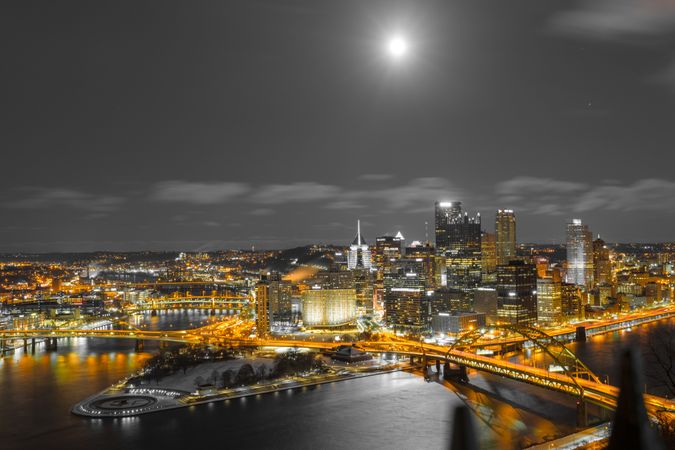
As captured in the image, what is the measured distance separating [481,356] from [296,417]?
28.3 feet

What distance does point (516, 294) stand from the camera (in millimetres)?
36250

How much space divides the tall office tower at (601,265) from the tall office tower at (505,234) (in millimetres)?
8315

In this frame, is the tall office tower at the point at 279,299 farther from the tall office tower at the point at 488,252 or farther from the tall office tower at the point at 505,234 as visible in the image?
the tall office tower at the point at 505,234

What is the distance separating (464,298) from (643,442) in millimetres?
39971

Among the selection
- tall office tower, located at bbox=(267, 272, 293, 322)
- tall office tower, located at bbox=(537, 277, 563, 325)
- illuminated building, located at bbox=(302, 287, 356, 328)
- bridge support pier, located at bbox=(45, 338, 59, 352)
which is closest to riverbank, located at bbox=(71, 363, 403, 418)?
bridge support pier, located at bbox=(45, 338, 59, 352)

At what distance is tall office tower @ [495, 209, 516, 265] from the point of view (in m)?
56.0

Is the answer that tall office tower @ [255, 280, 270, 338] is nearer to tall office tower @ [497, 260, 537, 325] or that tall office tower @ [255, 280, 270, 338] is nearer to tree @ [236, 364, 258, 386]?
tree @ [236, 364, 258, 386]

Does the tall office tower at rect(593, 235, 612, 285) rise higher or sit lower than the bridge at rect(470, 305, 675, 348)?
higher

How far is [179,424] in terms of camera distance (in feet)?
47.6

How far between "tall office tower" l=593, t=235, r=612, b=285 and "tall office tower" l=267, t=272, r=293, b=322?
3095 cm

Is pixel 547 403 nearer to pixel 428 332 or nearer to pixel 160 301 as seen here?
pixel 428 332

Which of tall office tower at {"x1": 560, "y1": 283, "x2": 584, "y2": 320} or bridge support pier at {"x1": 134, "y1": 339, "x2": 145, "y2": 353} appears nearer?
bridge support pier at {"x1": 134, "y1": 339, "x2": 145, "y2": 353}

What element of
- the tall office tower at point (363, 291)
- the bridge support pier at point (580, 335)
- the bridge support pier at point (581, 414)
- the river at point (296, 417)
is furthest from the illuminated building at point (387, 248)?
the bridge support pier at point (581, 414)

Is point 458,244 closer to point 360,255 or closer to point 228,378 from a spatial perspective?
point 360,255
